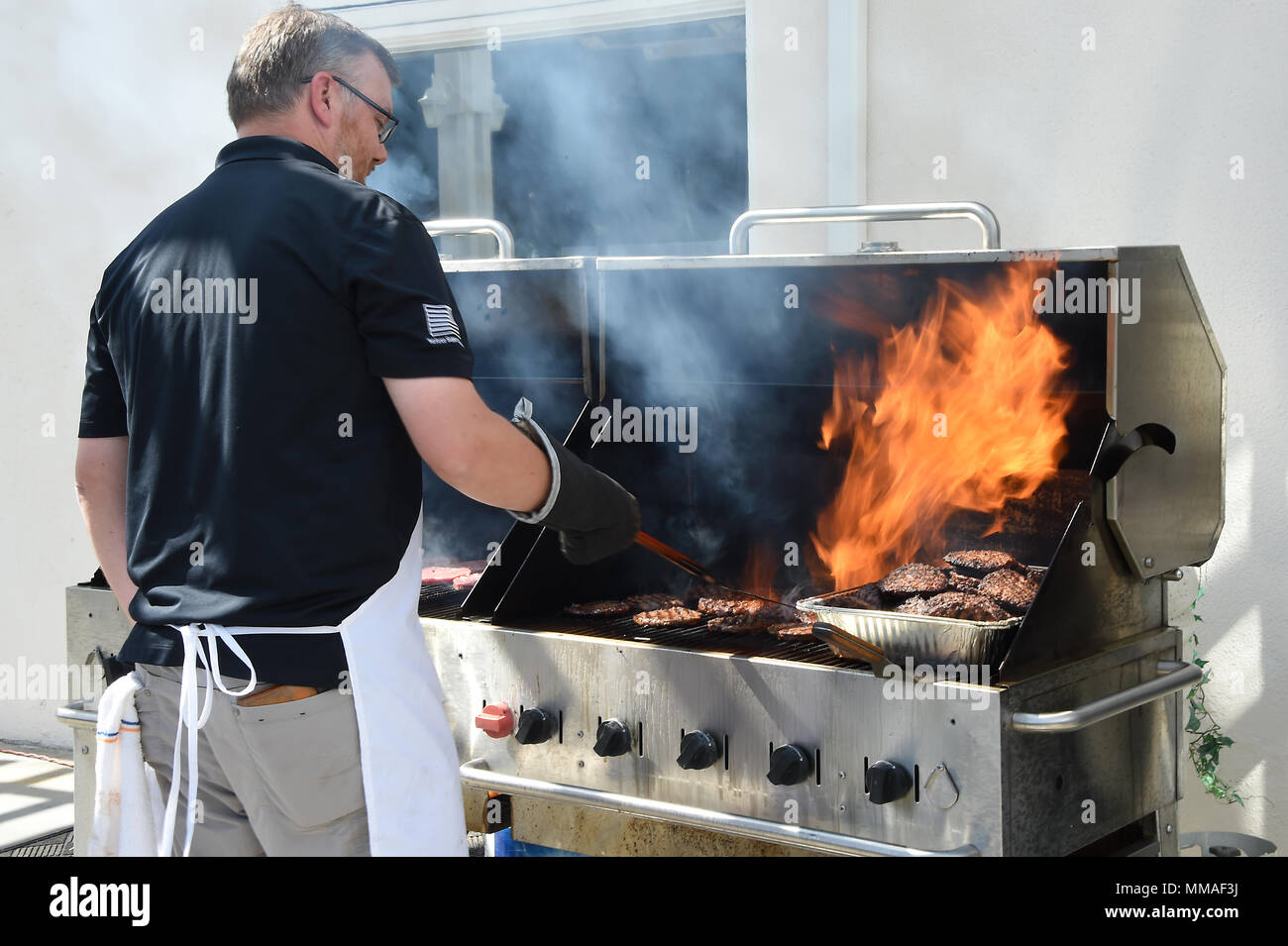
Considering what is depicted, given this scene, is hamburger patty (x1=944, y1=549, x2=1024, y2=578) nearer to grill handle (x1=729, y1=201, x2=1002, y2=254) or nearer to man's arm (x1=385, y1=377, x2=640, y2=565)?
grill handle (x1=729, y1=201, x2=1002, y2=254)

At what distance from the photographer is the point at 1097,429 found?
274cm

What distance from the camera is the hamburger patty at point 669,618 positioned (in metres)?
2.77

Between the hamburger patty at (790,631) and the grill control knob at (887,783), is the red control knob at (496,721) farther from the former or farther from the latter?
the grill control knob at (887,783)

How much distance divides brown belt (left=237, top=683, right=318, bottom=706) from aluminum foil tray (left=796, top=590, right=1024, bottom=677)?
0.93 metres

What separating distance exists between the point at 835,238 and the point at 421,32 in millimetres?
2132

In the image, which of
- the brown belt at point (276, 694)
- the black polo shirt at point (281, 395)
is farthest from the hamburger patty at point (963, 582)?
the brown belt at point (276, 694)

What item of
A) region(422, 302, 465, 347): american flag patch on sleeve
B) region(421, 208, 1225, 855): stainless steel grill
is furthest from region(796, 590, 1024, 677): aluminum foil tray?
region(422, 302, 465, 347): american flag patch on sleeve

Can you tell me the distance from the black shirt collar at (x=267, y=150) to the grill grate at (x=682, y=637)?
1.12m

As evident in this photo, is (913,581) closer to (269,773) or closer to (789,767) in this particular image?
(789,767)

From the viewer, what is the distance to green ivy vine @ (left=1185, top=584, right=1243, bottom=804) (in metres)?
3.57

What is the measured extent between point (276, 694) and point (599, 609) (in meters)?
1.08

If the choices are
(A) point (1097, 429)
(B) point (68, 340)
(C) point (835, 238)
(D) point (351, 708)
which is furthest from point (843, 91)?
(B) point (68, 340)

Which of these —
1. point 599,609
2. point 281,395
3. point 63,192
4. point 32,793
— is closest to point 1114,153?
point 599,609

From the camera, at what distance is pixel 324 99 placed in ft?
6.86
